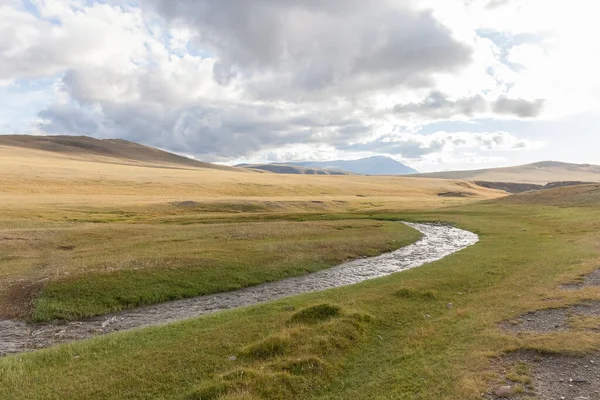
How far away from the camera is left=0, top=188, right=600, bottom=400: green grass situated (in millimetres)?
14773

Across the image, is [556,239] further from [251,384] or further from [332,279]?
[251,384]

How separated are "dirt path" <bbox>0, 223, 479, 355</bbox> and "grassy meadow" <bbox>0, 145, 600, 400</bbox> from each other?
1.53 metres

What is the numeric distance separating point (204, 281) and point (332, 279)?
37.3ft

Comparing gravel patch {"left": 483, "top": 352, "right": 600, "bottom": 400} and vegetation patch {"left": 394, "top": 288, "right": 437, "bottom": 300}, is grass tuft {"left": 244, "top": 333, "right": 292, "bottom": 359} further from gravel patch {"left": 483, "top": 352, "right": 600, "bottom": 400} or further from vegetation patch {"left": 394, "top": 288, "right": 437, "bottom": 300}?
vegetation patch {"left": 394, "top": 288, "right": 437, "bottom": 300}

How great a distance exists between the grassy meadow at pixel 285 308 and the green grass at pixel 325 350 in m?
0.08

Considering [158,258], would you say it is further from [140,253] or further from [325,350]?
[325,350]

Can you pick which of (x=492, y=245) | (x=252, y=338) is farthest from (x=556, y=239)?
(x=252, y=338)

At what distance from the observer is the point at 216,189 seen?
14775 cm

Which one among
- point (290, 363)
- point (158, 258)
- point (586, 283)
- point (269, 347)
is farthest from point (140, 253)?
point (586, 283)

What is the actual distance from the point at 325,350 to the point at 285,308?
24.2 ft

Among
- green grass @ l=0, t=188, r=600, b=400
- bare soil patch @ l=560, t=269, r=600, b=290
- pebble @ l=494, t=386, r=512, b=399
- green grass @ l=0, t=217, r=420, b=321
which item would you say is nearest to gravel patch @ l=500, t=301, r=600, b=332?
green grass @ l=0, t=188, r=600, b=400

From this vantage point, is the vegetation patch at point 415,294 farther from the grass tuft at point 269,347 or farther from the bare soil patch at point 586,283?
the grass tuft at point 269,347

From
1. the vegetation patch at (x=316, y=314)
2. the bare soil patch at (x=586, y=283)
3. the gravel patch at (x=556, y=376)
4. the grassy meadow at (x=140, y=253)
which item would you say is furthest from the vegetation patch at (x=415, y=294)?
the grassy meadow at (x=140, y=253)

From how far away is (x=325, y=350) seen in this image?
57.9 ft
